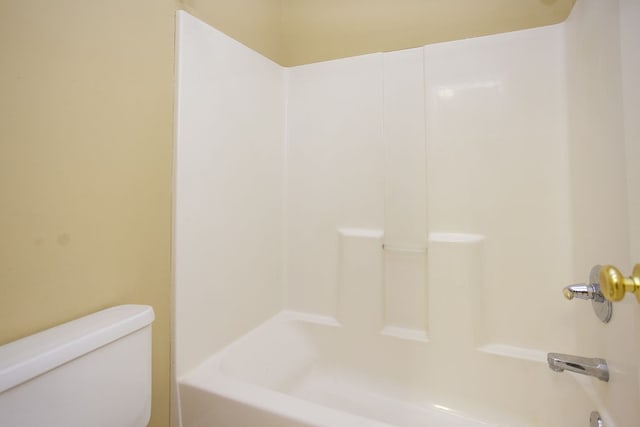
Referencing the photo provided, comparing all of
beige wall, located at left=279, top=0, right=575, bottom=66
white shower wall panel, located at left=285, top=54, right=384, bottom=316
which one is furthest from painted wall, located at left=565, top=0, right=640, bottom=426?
white shower wall panel, located at left=285, top=54, right=384, bottom=316

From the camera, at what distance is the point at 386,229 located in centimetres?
140

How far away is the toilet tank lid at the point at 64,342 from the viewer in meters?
0.56

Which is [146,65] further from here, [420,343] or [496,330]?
[496,330]

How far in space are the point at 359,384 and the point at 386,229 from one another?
2.50 feet

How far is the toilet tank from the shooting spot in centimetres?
56

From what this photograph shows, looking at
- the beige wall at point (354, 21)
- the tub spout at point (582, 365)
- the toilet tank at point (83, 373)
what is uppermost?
the beige wall at point (354, 21)

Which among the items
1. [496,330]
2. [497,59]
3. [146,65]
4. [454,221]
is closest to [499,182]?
[454,221]

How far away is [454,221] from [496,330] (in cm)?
48

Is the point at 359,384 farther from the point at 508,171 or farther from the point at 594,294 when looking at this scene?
the point at 508,171

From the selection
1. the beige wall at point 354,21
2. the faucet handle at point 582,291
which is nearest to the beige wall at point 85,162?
the beige wall at point 354,21

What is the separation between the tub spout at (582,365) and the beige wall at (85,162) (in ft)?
4.20

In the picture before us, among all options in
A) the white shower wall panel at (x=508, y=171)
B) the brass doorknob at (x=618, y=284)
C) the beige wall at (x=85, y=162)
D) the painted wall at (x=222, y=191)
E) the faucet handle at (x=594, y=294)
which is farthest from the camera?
the white shower wall panel at (x=508, y=171)

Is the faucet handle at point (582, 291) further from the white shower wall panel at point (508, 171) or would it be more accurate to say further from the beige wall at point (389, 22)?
the beige wall at point (389, 22)

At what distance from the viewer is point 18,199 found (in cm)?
65
